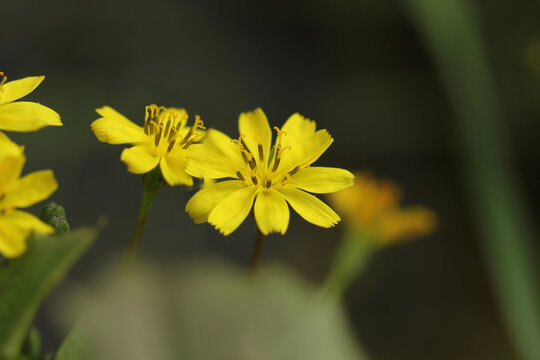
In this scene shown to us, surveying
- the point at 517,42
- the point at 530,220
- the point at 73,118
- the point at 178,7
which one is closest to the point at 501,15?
the point at 517,42

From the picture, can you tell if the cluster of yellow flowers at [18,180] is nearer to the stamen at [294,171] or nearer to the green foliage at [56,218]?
the green foliage at [56,218]

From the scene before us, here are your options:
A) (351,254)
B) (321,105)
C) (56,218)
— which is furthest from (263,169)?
(321,105)

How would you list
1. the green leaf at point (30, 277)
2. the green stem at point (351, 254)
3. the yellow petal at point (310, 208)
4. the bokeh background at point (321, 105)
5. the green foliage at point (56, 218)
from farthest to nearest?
the bokeh background at point (321, 105), the green stem at point (351, 254), the yellow petal at point (310, 208), the green foliage at point (56, 218), the green leaf at point (30, 277)

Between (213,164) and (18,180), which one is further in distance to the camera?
(213,164)

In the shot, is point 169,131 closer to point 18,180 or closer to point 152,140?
point 152,140

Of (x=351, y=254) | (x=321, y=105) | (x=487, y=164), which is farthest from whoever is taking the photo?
(x=321, y=105)

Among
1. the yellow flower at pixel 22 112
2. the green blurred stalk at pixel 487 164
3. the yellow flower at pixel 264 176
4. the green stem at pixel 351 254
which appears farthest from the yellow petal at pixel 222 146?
the green blurred stalk at pixel 487 164

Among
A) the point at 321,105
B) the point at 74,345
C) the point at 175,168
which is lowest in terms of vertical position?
the point at 74,345
